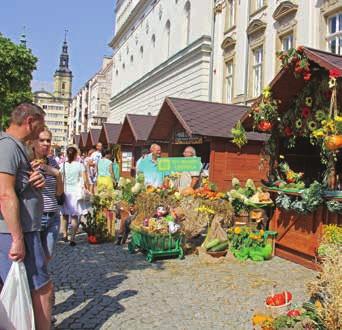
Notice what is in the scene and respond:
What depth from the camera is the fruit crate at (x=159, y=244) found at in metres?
7.21

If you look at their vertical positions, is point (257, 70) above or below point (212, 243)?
above

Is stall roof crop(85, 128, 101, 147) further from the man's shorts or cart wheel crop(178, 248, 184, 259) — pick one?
the man's shorts

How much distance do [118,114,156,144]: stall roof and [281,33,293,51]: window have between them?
20.6ft

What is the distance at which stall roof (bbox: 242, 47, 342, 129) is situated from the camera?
20.7 ft

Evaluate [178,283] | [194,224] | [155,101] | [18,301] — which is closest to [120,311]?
[178,283]

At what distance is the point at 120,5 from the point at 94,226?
4357 cm

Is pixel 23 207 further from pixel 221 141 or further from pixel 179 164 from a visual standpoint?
pixel 221 141

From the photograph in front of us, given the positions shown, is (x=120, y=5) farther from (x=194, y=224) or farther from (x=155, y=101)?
(x=194, y=224)

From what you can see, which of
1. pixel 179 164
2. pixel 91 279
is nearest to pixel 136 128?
pixel 179 164

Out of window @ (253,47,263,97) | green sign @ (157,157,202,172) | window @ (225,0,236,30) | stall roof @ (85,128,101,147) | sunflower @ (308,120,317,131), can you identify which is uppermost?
window @ (225,0,236,30)

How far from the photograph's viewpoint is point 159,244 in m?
7.27

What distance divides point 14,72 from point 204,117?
2131cm

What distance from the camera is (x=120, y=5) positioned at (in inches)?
1881

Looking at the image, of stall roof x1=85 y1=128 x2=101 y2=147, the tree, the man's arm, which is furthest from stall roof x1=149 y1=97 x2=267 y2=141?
the tree
